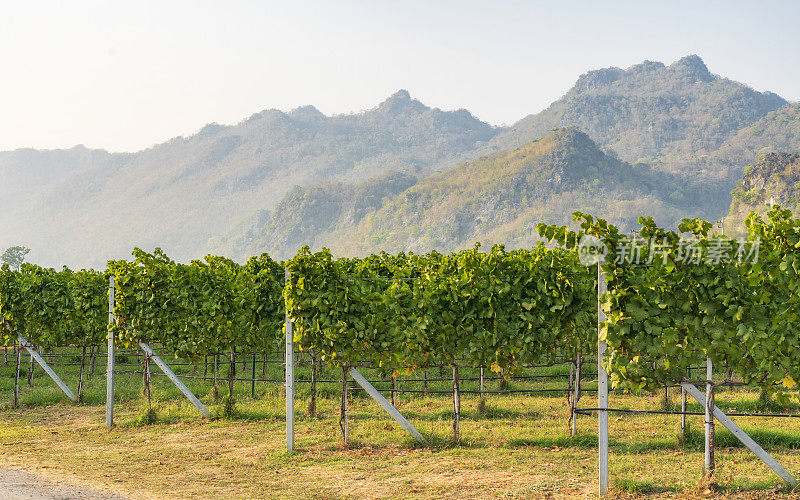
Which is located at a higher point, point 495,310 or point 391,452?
point 495,310

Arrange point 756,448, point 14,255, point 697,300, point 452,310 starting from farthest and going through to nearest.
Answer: point 14,255
point 452,310
point 756,448
point 697,300

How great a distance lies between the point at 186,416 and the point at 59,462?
3.31 meters

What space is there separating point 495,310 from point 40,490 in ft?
21.4

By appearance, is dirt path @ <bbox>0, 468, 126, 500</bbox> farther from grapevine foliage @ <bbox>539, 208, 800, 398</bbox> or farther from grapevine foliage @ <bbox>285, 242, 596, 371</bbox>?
grapevine foliage @ <bbox>539, 208, 800, 398</bbox>

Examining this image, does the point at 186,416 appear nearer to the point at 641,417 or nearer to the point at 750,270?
the point at 641,417

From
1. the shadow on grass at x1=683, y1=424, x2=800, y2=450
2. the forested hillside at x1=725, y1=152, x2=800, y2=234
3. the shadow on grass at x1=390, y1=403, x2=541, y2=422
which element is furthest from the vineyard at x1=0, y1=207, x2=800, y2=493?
the forested hillside at x1=725, y1=152, x2=800, y2=234

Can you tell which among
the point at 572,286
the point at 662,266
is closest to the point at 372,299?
the point at 572,286

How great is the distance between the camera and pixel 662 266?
7.08 meters

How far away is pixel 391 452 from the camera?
9.57 metres

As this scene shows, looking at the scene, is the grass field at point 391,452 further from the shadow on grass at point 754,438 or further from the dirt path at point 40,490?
the dirt path at point 40,490

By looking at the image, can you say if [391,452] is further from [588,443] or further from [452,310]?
[588,443]

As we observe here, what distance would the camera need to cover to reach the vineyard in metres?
6.93

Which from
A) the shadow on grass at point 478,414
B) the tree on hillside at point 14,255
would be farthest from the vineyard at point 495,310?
the tree on hillside at point 14,255

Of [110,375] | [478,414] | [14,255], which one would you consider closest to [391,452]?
[478,414]
